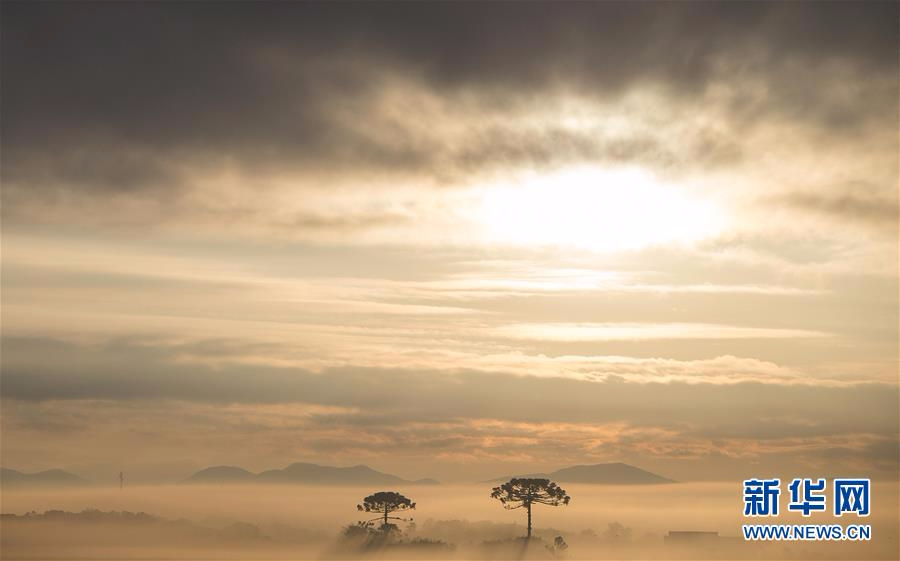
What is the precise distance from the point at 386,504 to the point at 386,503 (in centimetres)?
24

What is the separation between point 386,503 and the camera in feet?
543

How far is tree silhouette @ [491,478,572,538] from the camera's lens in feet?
491

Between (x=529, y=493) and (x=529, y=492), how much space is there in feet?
0.52

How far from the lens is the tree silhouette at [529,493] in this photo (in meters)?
150

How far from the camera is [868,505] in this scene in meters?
90.6

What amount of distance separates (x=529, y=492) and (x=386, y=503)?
27.3 m

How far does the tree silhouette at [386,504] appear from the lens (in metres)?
164

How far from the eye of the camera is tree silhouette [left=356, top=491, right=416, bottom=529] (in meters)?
164

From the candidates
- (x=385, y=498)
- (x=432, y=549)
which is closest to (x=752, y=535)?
(x=385, y=498)

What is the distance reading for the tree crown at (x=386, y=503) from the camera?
164m

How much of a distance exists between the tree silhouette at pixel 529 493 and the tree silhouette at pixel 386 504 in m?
18.8

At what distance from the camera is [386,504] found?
543 ft

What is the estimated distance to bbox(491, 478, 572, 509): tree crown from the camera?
14962cm

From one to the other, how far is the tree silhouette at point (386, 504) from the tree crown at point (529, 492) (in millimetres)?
18867
